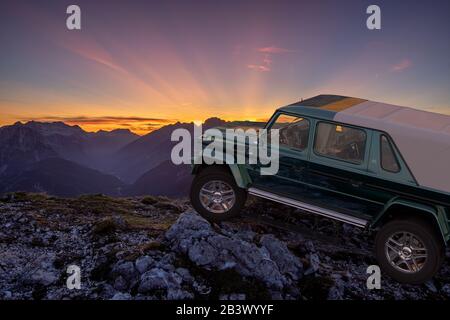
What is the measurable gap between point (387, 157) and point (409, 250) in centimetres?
184

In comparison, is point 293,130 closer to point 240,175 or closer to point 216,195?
point 240,175

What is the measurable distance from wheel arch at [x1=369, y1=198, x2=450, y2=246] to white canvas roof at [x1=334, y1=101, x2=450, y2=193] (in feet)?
1.35

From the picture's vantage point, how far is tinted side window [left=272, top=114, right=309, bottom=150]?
7410 millimetres

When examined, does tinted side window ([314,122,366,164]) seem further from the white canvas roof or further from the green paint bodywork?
the white canvas roof

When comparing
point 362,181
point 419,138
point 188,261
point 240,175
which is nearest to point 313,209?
point 362,181

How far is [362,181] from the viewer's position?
6.88m

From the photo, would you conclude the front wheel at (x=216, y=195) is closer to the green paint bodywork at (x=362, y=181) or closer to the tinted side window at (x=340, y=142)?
the green paint bodywork at (x=362, y=181)

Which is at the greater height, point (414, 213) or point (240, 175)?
point (240, 175)

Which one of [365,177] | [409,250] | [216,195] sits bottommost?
[409,250]

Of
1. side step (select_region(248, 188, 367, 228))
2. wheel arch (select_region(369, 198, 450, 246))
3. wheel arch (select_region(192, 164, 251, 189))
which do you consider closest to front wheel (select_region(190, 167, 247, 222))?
wheel arch (select_region(192, 164, 251, 189))

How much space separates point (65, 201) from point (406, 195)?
1024 centimetres

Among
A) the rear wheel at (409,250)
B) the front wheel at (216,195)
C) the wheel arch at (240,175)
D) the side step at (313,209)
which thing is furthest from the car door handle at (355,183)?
the front wheel at (216,195)

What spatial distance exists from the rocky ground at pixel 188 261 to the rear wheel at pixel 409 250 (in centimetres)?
43
